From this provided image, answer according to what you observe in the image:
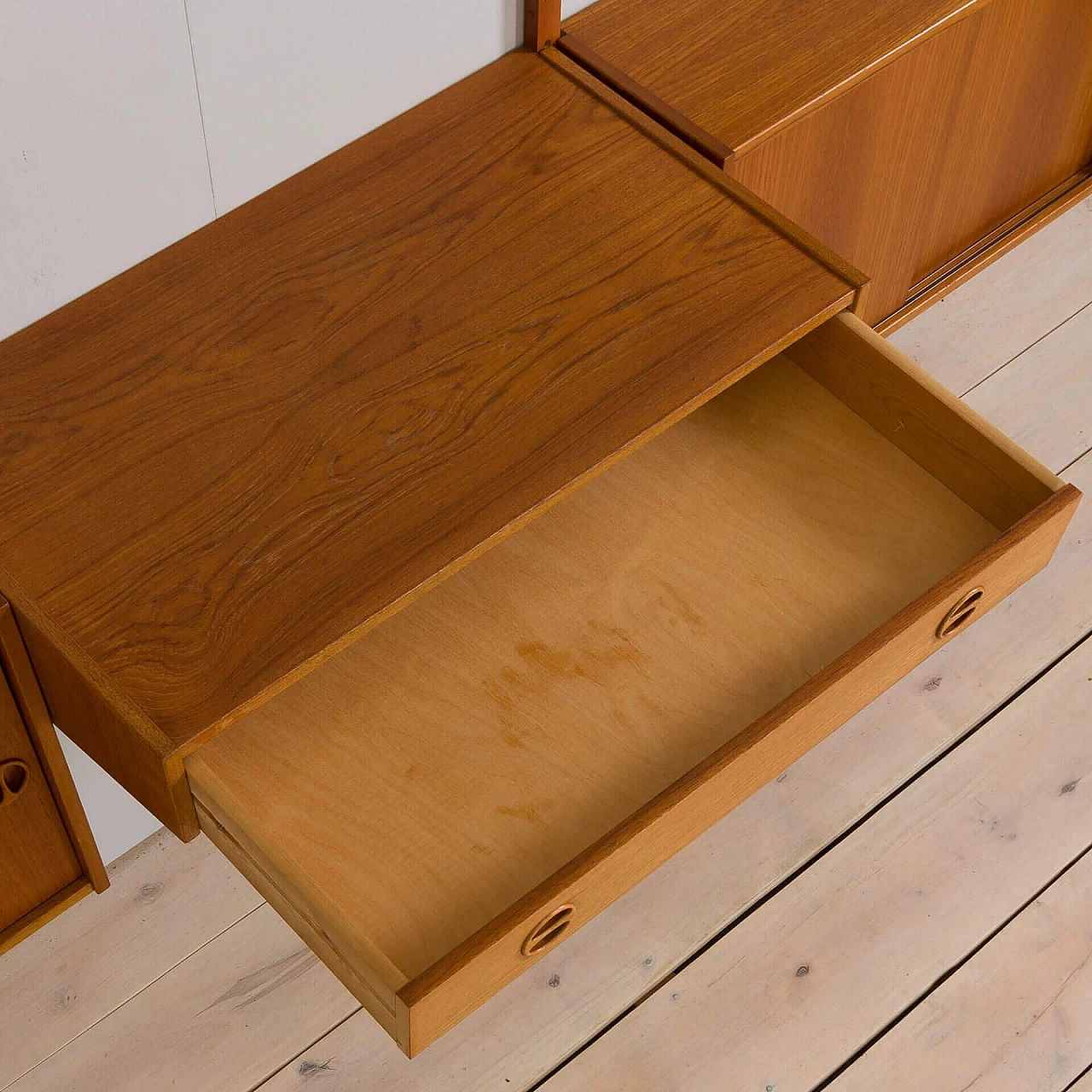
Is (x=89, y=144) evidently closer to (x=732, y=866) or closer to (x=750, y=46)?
(x=750, y=46)

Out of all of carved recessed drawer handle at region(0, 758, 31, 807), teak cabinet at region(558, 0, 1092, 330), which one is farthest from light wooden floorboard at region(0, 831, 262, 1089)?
teak cabinet at region(558, 0, 1092, 330)

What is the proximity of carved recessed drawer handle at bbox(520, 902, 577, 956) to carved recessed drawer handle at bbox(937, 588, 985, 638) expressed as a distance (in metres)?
0.36

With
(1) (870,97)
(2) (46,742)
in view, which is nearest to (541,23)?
(1) (870,97)

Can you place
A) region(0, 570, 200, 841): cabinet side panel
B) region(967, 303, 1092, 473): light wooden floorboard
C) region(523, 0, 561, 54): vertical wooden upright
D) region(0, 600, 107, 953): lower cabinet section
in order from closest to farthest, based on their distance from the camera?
region(0, 570, 200, 841): cabinet side panel → region(0, 600, 107, 953): lower cabinet section → region(523, 0, 561, 54): vertical wooden upright → region(967, 303, 1092, 473): light wooden floorboard

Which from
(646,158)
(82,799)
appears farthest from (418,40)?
(82,799)

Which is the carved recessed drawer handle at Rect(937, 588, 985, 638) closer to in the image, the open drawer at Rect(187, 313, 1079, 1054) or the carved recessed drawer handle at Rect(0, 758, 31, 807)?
the open drawer at Rect(187, 313, 1079, 1054)

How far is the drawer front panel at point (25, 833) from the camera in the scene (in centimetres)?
120

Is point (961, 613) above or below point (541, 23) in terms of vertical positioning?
below

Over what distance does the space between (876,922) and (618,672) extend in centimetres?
50

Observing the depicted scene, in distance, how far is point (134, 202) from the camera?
1.22m

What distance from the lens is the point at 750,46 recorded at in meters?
1.49

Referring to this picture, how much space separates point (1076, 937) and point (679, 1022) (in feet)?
1.34

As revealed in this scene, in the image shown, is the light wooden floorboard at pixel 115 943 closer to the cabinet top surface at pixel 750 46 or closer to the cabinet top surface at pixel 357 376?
the cabinet top surface at pixel 357 376

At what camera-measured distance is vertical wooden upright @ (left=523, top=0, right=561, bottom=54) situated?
1.40 metres
